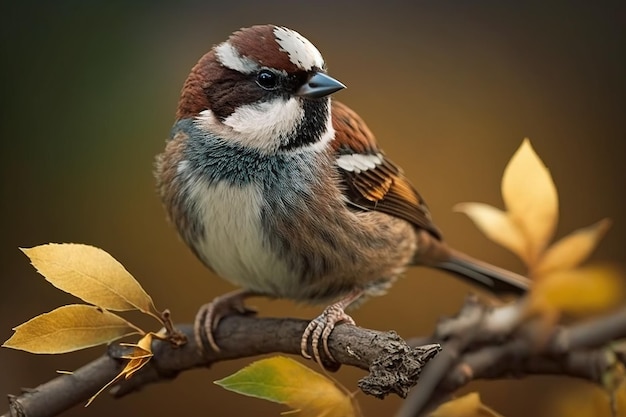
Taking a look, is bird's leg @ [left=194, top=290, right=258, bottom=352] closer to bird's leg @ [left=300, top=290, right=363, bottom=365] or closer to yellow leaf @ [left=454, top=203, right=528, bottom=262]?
bird's leg @ [left=300, top=290, right=363, bottom=365]

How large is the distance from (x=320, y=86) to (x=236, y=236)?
0.28 m

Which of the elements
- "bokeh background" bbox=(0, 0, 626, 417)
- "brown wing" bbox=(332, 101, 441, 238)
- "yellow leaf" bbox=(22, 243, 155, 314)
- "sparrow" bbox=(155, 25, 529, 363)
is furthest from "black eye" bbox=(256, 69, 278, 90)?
"bokeh background" bbox=(0, 0, 626, 417)

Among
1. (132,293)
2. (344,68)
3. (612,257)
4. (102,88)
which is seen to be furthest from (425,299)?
(132,293)

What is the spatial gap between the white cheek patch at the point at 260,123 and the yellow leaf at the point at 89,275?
25 centimetres

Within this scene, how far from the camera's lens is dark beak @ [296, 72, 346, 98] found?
2.33 feet

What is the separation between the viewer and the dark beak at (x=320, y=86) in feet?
2.33

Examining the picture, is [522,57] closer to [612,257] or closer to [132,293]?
[612,257]

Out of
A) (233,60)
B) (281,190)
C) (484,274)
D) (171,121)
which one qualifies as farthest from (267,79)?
(484,274)

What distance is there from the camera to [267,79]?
0.77 m

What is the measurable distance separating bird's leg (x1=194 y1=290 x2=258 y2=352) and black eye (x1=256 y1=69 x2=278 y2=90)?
277 millimetres

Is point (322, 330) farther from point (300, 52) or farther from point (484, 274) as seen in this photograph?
point (484, 274)

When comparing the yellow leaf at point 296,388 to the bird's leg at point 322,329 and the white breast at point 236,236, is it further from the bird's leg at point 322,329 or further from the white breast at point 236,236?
the white breast at point 236,236

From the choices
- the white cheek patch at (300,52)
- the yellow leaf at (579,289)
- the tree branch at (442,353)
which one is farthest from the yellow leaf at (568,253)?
the white cheek patch at (300,52)

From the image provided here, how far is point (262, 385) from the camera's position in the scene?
587 millimetres
